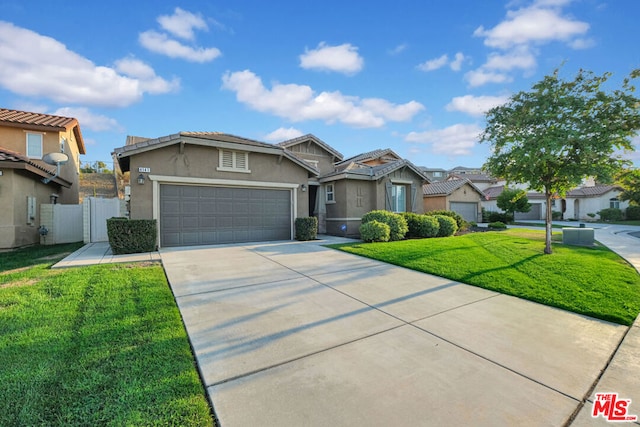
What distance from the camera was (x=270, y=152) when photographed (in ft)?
38.3

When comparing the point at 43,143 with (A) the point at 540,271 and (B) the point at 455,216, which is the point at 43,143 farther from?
(B) the point at 455,216

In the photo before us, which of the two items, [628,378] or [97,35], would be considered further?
[97,35]

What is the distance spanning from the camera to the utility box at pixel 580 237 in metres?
11.1

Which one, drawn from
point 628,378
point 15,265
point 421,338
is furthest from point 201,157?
point 628,378

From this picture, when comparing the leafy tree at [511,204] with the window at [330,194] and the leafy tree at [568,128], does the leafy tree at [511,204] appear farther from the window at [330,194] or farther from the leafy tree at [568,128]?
the window at [330,194]

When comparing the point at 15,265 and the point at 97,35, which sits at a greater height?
the point at 97,35

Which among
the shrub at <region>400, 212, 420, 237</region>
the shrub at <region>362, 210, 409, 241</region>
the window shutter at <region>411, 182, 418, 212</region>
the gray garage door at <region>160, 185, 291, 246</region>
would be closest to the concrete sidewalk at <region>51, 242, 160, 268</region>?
the gray garage door at <region>160, 185, 291, 246</region>

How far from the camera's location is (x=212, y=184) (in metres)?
10.8

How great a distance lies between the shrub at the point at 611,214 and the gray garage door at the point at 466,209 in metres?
14.8

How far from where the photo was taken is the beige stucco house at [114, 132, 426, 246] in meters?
9.81

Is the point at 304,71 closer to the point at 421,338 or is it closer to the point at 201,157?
the point at 201,157

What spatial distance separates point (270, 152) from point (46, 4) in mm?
7775

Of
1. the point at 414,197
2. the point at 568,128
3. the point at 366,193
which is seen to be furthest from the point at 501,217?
the point at 568,128

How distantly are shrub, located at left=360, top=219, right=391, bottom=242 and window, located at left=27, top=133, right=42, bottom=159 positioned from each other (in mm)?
14848
